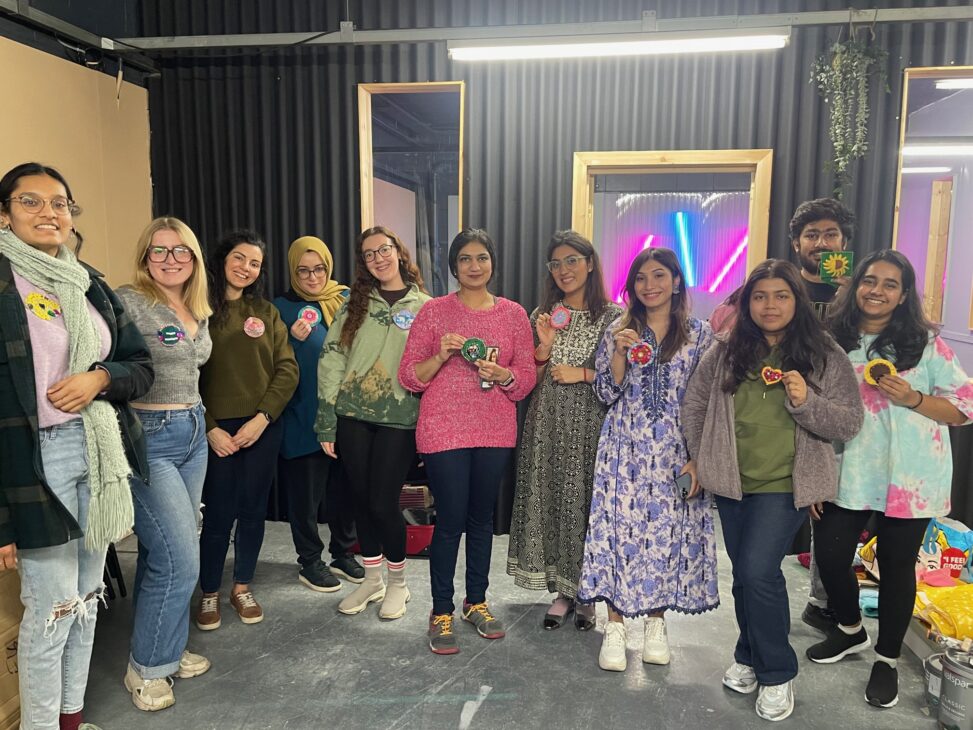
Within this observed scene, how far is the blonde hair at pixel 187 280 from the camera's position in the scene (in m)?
2.52

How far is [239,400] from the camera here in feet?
9.57

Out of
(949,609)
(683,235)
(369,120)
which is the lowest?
(949,609)

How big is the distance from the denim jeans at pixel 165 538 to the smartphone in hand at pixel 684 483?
1.84 m

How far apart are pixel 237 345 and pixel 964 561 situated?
3.41m

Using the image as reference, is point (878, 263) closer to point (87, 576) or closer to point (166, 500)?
point (166, 500)

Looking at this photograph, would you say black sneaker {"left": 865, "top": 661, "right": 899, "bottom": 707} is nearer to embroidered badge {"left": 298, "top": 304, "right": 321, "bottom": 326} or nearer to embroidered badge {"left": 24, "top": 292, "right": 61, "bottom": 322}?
embroidered badge {"left": 298, "top": 304, "right": 321, "bottom": 326}

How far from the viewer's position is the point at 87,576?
2141 millimetres

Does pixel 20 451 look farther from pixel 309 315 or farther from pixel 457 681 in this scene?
pixel 457 681

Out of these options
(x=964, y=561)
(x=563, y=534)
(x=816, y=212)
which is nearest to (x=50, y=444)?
(x=563, y=534)

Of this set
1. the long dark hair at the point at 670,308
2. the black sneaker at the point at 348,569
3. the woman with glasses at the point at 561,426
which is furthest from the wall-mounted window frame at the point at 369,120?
the black sneaker at the point at 348,569

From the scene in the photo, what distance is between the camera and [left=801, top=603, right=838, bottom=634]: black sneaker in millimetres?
3146

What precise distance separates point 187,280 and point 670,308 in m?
1.87

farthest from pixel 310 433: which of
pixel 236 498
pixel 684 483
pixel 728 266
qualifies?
pixel 728 266

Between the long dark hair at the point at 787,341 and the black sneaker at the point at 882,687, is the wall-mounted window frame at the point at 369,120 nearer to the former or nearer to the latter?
the long dark hair at the point at 787,341
